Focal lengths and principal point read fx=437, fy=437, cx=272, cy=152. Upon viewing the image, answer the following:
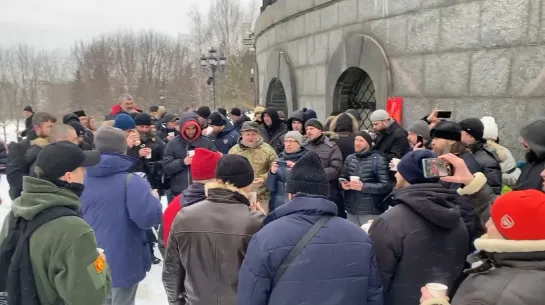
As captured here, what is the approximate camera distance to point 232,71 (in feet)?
114

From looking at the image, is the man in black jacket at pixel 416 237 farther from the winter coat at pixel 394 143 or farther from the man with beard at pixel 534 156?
the winter coat at pixel 394 143

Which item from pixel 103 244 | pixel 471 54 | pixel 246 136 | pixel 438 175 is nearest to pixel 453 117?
pixel 471 54

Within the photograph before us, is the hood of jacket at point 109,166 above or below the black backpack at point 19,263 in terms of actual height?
above

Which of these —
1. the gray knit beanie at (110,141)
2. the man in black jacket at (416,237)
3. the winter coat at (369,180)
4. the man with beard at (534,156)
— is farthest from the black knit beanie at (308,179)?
the winter coat at (369,180)

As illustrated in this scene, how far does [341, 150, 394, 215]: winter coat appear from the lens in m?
4.89

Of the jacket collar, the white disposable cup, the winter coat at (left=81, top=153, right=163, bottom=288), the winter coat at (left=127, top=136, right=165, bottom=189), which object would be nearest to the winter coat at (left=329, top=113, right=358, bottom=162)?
the winter coat at (left=127, top=136, right=165, bottom=189)

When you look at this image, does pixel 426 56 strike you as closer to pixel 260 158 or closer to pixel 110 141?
pixel 260 158

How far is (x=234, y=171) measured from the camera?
2.78m

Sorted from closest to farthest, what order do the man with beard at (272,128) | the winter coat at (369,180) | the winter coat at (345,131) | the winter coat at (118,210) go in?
the winter coat at (118,210)
the winter coat at (369,180)
the winter coat at (345,131)
the man with beard at (272,128)

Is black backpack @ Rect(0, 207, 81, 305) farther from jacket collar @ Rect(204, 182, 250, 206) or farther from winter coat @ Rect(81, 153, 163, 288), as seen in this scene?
winter coat @ Rect(81, 153, 163, 288)

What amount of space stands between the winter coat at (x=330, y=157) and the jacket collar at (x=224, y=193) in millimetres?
2582

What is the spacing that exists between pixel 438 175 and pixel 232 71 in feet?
108

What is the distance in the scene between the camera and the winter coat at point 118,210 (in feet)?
11.4

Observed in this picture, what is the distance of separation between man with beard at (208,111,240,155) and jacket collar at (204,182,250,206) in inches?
177
